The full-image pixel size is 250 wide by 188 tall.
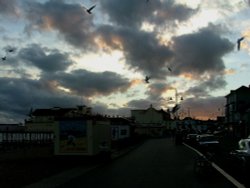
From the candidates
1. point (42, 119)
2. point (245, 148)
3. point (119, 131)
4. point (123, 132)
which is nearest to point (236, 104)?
point (42, 119)

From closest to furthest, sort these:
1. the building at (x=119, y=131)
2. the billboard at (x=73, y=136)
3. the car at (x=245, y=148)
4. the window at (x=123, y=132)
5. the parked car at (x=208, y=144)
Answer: the car at (x=245, y=148)
the billboard at (x=73, y=136)
the parked car at (x=208, y=144)
the building at (x=119, y=131)
the window at (x=123, y=132)

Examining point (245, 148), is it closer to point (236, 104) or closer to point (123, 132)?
point (123, 132)

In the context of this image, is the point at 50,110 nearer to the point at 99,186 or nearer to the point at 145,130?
the point at 145,130

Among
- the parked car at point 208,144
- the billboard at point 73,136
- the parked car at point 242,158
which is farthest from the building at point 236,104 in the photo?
the parked car at point 242,158

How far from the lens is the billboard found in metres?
32.4

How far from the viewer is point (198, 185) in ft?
58.4

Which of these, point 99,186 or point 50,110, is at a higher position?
point 50,110

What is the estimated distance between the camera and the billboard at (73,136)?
32.4 meters

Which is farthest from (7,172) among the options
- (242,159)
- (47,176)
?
(242,159)

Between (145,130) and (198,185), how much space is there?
160491mm

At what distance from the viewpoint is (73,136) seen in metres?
32.6

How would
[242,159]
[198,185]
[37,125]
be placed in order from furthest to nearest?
[37,125]
[242,159]
[198,185]

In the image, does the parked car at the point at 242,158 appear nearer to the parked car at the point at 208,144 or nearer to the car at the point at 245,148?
the car at the point at 245,148

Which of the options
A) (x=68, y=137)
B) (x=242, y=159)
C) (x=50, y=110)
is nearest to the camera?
(x=242, y=159)
